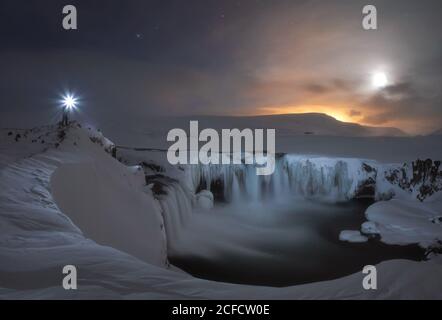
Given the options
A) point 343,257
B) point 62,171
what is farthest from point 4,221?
point 343,257

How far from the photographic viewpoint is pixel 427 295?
2.37 metres

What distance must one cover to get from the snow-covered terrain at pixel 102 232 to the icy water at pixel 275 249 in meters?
1.10

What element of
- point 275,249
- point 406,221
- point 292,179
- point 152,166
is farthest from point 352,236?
point 152,166

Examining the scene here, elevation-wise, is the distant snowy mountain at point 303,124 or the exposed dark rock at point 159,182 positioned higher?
the distant snowy mountain at point 303,124

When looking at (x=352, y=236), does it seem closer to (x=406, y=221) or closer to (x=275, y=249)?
(x=406, y=221)

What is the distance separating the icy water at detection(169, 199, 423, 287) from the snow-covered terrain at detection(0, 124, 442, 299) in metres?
1.10

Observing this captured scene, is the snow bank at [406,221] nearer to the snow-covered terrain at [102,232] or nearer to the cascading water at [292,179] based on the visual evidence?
the snow-covered terrain at [102,232]

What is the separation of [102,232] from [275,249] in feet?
32.2

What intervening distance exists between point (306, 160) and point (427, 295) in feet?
74.4

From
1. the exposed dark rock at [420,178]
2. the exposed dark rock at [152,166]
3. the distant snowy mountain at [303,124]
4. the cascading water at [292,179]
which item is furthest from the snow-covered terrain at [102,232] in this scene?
the distant snowy mountain at [303,124]

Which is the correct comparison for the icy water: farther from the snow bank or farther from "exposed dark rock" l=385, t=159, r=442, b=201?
Result: "exposed dark rock" l=385, t=159, r=442, b=201

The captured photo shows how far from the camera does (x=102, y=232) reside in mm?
5738

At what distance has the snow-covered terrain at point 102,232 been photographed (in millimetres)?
2404
